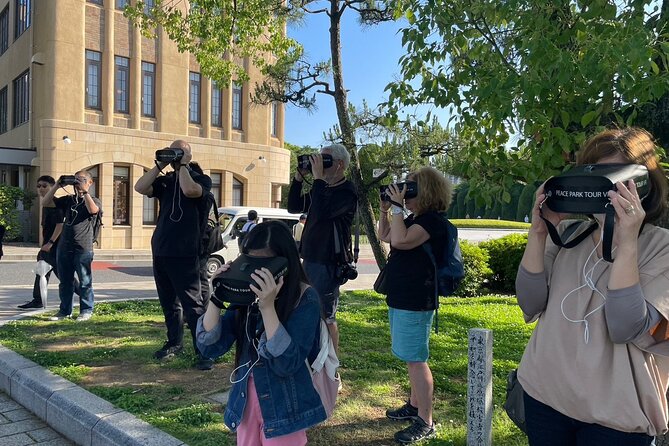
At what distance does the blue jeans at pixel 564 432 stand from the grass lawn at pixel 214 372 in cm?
141

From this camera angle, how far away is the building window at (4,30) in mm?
22984

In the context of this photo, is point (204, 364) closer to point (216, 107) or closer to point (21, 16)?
point (216, 107)

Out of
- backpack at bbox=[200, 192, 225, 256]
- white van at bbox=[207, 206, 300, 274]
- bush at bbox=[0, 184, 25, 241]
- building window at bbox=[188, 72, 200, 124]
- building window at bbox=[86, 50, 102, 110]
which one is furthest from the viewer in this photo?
building window at bbox=[188, 72, 200, 124]

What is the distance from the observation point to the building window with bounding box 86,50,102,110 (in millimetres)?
19109

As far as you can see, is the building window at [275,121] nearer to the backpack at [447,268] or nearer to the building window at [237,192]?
the building window at [237,192]

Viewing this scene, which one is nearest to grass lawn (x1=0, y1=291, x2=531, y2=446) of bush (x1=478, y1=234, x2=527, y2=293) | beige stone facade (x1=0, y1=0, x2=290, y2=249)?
→ bush (x1=478, y1=234, x2=527, y2=293)

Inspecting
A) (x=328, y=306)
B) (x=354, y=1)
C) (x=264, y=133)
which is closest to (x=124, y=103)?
(x=264, y=133)

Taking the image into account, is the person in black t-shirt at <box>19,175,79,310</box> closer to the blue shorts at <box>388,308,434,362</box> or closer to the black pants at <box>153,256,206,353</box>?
the black pants at <box>153,256,206,353</box>

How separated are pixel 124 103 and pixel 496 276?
1503cm

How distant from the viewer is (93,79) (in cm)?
1928

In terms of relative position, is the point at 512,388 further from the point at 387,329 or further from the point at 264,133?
the point at 264,133

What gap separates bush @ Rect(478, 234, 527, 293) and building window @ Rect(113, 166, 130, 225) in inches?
537

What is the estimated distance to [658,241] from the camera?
171 centimetres

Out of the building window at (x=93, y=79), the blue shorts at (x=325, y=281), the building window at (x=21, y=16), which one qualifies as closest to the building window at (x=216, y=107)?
the building window at (x=93, y=79)
